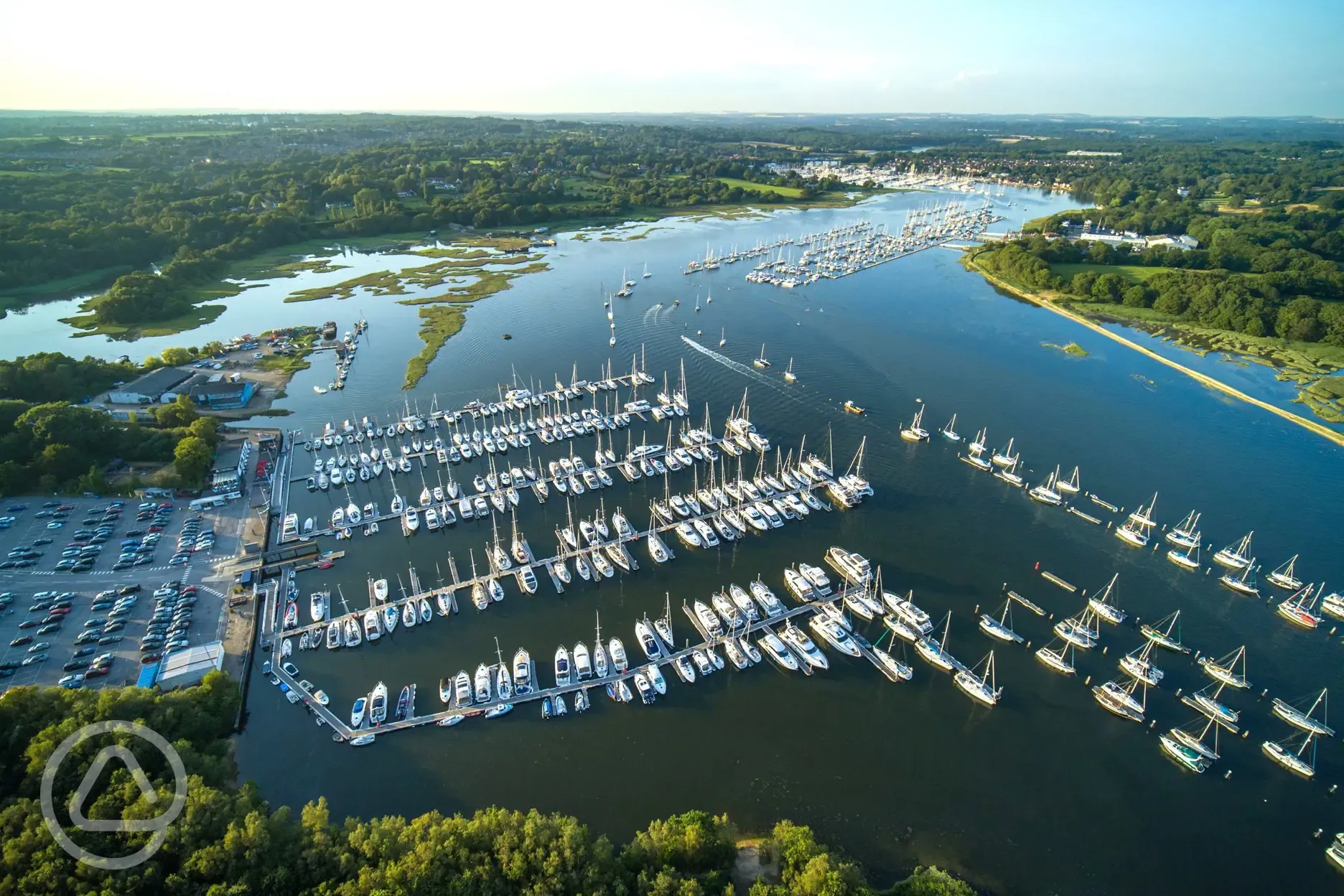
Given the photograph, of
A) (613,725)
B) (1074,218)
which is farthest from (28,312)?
(1074,218)

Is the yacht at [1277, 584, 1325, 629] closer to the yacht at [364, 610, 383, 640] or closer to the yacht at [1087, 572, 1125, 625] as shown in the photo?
the yacht at [1087, 572, 1125, 625]

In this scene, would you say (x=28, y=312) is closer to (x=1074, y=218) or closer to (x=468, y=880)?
(x=468, y=880)

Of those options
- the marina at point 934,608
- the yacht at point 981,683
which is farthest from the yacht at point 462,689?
the yacht at point 981,683

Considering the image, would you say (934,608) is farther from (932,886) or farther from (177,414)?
(177,414)

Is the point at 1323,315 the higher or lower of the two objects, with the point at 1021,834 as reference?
higher

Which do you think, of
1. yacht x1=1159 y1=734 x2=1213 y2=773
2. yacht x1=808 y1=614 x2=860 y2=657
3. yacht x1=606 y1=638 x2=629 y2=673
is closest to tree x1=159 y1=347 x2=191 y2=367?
Answer: yacht x1=606 y1=638 x2=629 y2=673

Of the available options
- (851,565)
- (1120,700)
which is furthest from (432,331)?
(1120,700)
